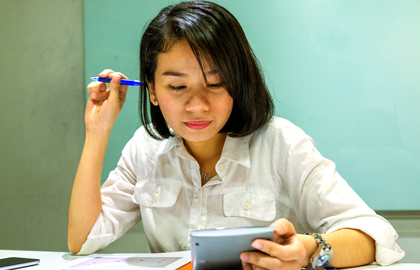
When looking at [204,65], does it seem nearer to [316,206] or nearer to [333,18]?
[316,206]

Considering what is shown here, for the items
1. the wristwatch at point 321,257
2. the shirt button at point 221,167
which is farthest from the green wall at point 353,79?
the wristwatch at point 321,257

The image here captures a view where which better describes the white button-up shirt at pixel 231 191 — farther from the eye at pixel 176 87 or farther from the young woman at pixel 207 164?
the eye at pixel 176 87

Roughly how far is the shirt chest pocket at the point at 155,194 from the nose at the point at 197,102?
0.31 meters

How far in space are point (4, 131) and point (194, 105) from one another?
4.92 ft

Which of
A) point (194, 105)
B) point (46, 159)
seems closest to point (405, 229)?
point (194, 105)

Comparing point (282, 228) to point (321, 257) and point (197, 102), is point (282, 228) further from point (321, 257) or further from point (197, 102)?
point (197, 102)

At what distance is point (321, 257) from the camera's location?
31.2 inches

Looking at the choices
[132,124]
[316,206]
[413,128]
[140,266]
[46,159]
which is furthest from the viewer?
[46,159]

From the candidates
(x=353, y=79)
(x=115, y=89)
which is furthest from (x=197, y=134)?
(x=353, y=79)

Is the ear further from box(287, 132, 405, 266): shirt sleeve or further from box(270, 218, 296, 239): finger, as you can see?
box(270, 218, 296, 239): finger

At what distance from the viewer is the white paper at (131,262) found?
88 cm

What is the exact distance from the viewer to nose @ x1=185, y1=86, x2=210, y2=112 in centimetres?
97

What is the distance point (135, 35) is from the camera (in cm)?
183

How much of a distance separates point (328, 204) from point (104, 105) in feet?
2.51
